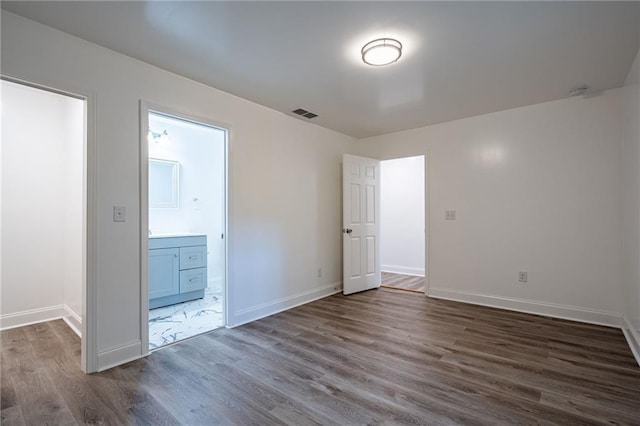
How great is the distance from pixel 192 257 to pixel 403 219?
3.91 meters

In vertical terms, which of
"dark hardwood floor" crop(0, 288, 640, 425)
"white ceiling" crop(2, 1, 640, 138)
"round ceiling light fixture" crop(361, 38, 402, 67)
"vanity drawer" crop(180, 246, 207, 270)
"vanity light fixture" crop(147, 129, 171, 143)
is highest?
"white ceiling" crop(2, 1, 640, 138)

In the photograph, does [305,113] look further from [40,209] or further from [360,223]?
[40,209]

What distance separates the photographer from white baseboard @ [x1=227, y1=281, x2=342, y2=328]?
10.7ft

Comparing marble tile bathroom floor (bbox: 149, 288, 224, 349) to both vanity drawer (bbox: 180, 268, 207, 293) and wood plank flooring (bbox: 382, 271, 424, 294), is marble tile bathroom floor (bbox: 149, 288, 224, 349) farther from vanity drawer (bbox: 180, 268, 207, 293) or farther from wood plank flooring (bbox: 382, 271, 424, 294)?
wood plank flooring (bbox: 382, 271, 424, 294)

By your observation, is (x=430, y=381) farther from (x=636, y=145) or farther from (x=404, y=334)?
(x=636, y=145)

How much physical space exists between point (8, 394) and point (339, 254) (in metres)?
3.60

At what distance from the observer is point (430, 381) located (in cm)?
210

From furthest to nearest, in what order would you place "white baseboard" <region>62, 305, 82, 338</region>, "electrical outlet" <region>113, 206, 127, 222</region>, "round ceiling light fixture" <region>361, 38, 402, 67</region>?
1. "white baseboard" <region>62, 305, 82, 338</region>
2. "electrical outlet" <region>113, 206, 127, 222</region>
3. "round ceiling light fixture" <region>361, 38, 402, 67</region>

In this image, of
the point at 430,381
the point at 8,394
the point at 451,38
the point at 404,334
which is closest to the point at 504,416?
the point at 430,381

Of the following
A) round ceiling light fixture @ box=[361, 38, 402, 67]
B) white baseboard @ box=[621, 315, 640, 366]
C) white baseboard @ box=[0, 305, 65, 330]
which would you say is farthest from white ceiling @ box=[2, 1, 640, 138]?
white baseboard @ box=[0, 305, 65, 330]

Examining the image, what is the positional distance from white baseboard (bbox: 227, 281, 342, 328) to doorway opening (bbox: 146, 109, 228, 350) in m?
0.18

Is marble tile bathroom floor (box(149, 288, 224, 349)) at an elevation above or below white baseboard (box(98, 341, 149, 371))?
below

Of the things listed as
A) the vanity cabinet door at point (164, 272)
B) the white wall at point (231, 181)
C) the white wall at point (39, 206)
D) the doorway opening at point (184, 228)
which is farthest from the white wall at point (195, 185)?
the white wall at point (231, 181)

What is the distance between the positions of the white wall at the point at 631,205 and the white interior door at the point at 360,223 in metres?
2.80
